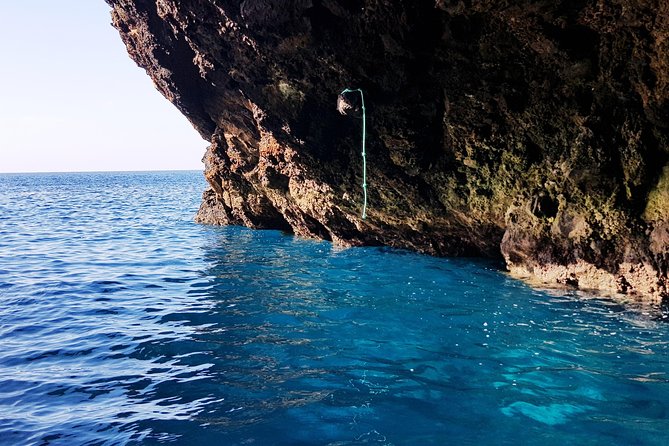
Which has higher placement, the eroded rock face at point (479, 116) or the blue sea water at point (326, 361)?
the eroded rock face at point (479, 116)

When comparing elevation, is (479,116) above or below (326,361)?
above

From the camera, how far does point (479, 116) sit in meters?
9.52

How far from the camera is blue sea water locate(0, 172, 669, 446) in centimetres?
471

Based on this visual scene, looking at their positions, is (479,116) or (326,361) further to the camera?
(479,116)

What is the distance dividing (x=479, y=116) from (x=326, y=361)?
229 inches

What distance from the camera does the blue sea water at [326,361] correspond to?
15.5ft

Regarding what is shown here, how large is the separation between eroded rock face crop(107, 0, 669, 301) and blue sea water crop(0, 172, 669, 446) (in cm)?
124

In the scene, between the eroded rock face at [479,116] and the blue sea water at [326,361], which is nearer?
the blue sea water at [326,361]

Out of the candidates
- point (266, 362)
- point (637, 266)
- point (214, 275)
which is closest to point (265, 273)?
point (214, 275)

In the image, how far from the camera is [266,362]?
6262mm

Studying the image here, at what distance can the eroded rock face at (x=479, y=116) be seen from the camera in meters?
7.78

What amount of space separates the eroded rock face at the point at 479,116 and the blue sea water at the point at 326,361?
1236 mm

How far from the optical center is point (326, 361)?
20.4ft

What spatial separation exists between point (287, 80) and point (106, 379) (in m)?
7.64
